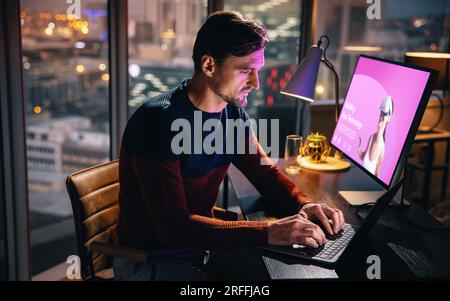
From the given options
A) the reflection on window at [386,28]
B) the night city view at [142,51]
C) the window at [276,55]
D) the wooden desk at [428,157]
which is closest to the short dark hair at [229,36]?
the night city view at [142,51]

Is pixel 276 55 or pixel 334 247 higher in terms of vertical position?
pixel 276 55

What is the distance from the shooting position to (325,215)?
1.44 meters

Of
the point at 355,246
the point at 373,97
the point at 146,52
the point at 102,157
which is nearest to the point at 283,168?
the point at 373,97

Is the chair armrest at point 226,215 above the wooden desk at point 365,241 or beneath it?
beneath

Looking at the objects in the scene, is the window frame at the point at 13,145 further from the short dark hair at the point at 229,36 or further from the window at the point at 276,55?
the window at the point at 276,55

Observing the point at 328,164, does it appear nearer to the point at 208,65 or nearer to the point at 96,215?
the point at 208,65

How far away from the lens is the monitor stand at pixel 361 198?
1.64m

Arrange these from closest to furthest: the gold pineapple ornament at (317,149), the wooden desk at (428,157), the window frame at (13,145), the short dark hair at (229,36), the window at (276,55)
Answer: the short dark hair at (229,36) < the window frame at (13,145) < the gold pineapple ornament at (317,149) < the window at (276,55) < the wooden desk at (428,157)

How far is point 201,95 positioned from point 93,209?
553 millimetres

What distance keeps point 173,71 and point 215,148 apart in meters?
1.46

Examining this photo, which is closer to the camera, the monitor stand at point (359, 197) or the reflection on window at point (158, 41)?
the monitor stand at point (359, 197)
